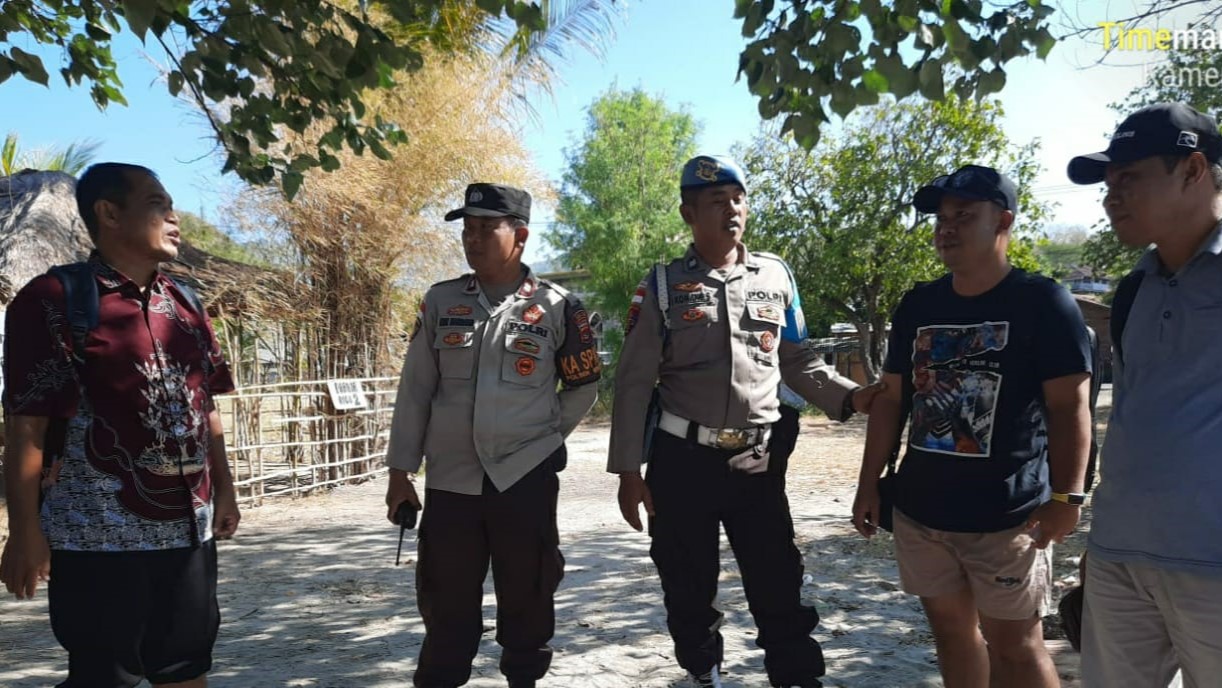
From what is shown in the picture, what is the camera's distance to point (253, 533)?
7.75 m

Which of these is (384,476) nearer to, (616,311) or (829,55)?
(829,55)

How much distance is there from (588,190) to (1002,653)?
84.3ft

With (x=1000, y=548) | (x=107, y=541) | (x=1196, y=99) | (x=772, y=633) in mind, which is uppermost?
(x=1196, y=99)

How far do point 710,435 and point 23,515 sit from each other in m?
2.12

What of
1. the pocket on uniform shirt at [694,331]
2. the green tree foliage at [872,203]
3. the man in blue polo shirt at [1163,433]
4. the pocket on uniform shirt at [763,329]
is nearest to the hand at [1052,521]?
the man in blue polo shirt at [1163,433]

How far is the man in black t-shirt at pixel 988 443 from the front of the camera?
241 cm

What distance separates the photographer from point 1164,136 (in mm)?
1979

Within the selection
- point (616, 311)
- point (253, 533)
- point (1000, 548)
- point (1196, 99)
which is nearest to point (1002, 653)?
point (1000, 548)

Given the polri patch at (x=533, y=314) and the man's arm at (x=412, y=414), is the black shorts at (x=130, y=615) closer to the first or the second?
the man's arm at (x=412, y=414)

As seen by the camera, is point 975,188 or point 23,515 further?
point 975,188

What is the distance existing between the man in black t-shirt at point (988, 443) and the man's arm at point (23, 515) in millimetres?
2532

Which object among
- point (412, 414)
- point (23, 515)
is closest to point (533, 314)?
point (412, 414)

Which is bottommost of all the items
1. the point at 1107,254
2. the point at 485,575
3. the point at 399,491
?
the point at 485,575

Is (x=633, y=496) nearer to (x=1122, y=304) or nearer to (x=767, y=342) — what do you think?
(x=767, y=342)
